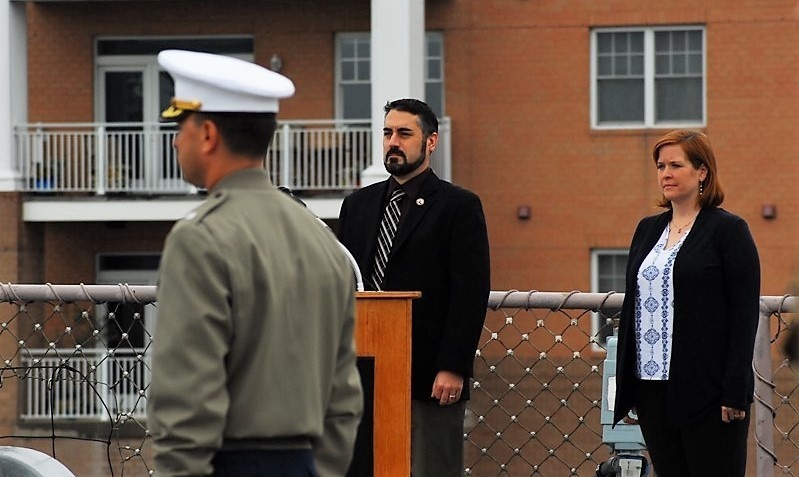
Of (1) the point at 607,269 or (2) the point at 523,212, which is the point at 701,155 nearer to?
(2) the point at 523,212

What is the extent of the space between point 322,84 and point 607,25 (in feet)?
13.2

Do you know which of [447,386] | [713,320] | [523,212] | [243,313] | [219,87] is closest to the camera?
[243,313]

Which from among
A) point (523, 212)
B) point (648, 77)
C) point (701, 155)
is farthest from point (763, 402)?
point (648, 77)

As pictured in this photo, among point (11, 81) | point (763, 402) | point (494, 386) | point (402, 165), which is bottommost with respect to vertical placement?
point (494, 386)

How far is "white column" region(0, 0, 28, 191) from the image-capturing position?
70.3ft

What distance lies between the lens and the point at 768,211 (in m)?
21.3

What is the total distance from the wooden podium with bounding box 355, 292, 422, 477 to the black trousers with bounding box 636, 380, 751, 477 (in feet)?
3.35

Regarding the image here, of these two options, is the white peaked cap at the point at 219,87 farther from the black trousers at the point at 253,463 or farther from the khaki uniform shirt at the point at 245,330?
the black trousers at the point at 253,463

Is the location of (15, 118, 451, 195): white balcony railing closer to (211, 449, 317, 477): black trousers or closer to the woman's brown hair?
the woman's brown hair

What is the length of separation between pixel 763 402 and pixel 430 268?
192 cm

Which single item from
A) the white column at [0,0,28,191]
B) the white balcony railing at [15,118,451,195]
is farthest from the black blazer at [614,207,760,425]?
the white column at [0,0,28,191]

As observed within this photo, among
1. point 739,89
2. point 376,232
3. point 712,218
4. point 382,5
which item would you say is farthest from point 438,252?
point 739,89

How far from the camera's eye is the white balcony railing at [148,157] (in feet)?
70.2

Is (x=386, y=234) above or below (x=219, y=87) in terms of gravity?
below
